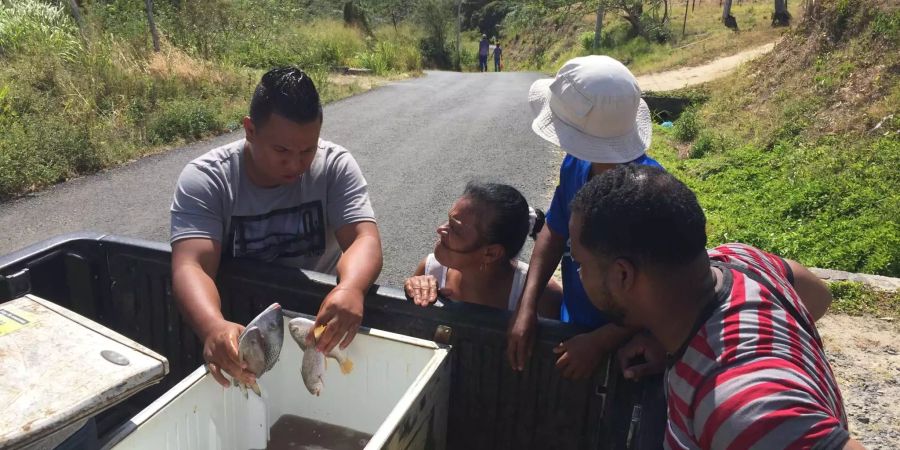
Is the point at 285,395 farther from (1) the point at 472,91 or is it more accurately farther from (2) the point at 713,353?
(1) the point at 472,91

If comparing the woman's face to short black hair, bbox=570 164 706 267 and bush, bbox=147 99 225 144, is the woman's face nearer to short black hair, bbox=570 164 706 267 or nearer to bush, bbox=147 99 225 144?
short black hair, bbox=570 164 706 267

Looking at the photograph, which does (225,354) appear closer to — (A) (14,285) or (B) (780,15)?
(A) (14,285)

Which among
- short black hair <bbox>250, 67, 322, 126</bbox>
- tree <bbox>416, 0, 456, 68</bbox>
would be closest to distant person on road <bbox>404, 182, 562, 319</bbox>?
short black hair <bbox>250, 67, 322, 126</bbox>

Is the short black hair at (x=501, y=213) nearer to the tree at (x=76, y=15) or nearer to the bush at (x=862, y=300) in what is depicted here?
the bush at (x=862, y=300)

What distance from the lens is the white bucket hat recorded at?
1.88m

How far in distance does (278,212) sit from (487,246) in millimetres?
674

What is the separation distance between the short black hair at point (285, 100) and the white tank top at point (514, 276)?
0.69m

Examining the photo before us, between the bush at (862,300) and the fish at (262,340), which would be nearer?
the fish at (262,340)

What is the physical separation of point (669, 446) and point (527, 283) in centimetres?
65

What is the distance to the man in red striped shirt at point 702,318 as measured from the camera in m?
1.07

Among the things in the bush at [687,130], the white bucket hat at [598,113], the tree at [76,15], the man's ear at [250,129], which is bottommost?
the bush at [687,130]

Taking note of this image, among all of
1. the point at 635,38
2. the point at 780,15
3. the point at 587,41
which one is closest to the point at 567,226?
the point at 780,15

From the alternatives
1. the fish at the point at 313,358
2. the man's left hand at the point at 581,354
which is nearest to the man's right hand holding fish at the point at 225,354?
the fish at the point at 313,358

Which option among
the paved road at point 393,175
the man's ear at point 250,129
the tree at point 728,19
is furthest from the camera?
the tree at point 728,19
